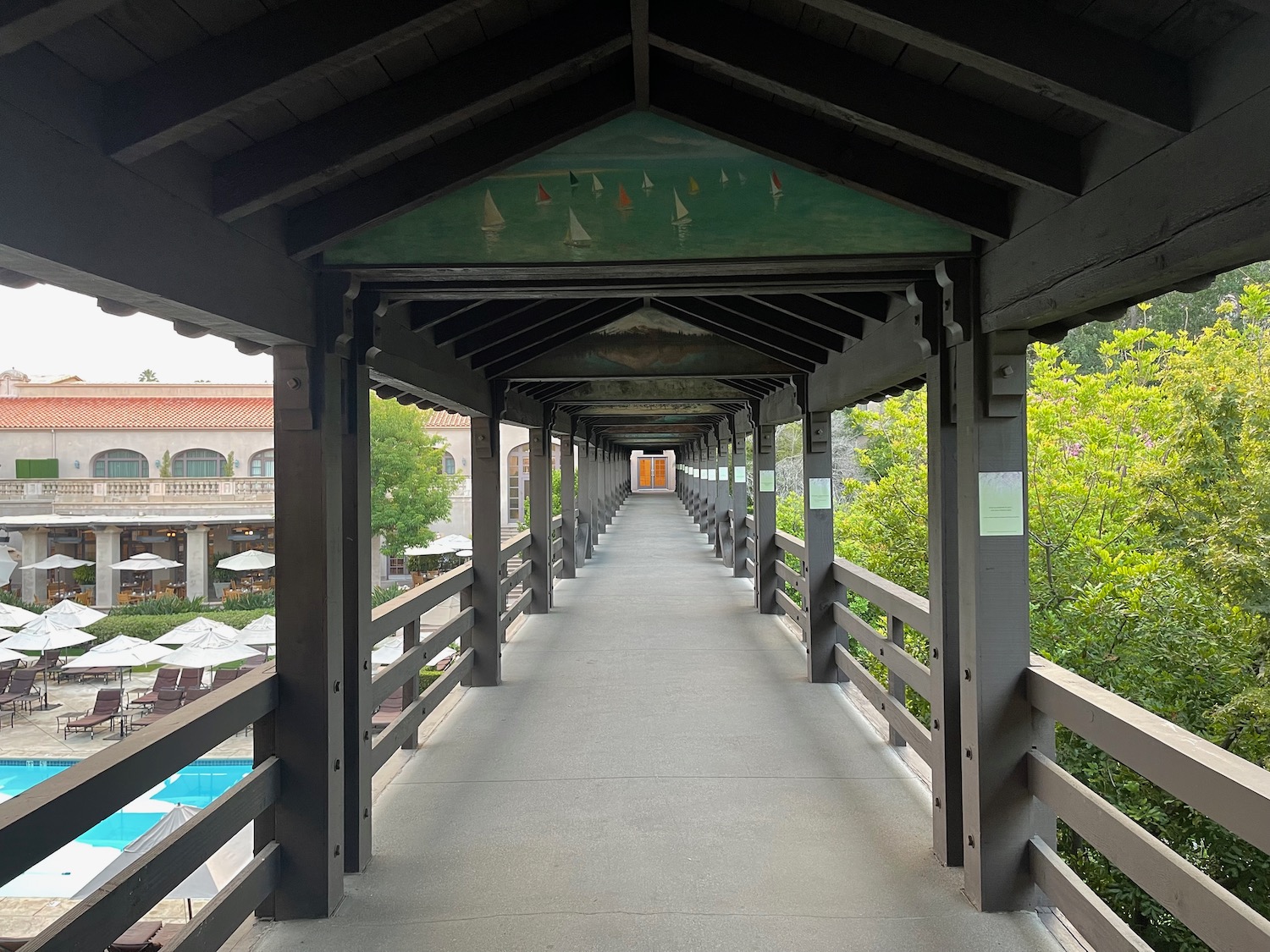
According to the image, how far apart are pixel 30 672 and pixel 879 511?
16.8 metres

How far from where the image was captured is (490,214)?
2752 mm

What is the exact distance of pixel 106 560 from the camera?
2433 cm

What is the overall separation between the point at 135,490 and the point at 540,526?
20646 mm

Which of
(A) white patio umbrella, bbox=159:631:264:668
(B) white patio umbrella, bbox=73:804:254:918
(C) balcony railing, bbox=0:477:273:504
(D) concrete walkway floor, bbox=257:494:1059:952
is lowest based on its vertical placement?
(B) white patio umbrella, bbox=73:804:254:918

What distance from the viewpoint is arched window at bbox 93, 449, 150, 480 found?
2748 centimetres

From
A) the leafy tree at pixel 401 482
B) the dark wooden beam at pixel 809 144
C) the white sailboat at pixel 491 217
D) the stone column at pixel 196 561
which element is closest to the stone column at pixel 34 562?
the stone column at pixel 196 561

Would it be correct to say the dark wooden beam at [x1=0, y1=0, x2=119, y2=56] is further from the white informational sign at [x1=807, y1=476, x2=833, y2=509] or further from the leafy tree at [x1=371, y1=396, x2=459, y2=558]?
the leafy tree at [x1=371, y1=396, x2=459, y2=558]

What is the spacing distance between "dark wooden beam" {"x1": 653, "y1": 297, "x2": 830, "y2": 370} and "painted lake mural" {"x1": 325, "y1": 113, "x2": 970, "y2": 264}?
2.39m

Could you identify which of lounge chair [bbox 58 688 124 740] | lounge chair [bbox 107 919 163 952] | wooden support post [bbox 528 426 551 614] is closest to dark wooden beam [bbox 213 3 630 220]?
lounge chair [bbox 107 919 163 952]

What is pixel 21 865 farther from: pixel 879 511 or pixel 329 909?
pixel 879 511

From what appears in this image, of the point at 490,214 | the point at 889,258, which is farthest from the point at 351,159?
the point at 889,258

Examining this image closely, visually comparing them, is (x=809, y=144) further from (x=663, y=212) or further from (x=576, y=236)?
(x=576, y=236)

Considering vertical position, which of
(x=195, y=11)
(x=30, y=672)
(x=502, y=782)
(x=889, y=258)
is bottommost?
(x=30, y=672)

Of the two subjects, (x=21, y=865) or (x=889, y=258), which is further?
(x=889, y=258)
